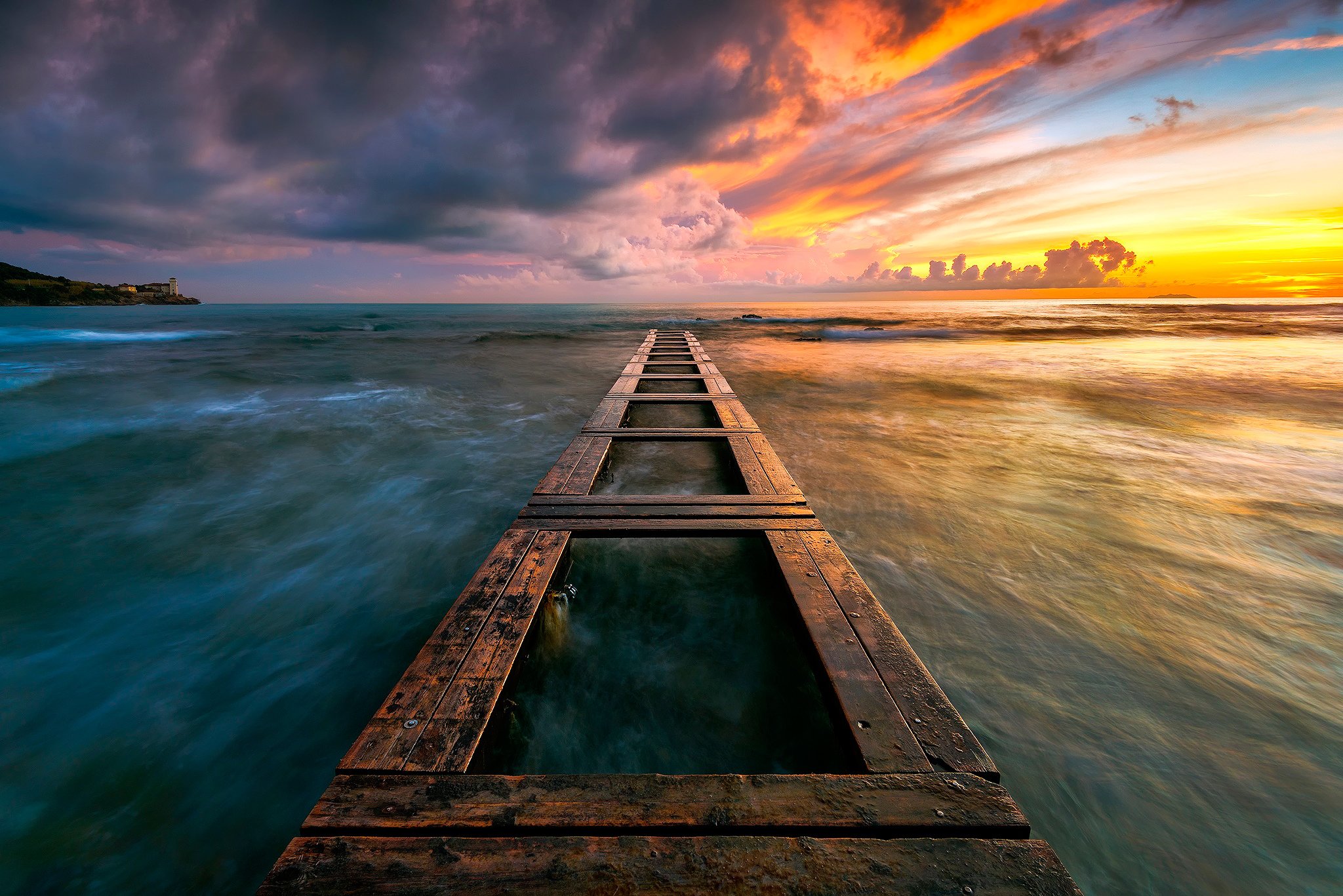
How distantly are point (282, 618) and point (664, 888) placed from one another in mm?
3158

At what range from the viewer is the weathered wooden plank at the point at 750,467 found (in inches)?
151

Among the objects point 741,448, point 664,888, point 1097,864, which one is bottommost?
point 1097,864

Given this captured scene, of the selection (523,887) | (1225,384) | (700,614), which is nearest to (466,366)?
(700,614)

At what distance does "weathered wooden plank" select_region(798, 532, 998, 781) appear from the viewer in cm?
163

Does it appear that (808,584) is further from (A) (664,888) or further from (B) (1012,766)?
(A) (664,888)

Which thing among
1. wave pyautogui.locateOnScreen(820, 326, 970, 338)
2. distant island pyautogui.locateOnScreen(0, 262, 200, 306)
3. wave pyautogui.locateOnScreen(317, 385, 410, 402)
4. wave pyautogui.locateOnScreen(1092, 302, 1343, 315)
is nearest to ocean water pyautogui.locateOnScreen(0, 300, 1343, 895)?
wave pyautogui.locateOnScreen(317, 385, 410, 402)

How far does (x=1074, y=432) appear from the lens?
702 centimetres

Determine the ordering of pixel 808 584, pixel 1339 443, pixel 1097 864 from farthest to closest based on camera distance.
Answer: pixel 1339 443 → pixel 808 584 → pixel 1097 864

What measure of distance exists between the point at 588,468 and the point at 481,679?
2.48 meters

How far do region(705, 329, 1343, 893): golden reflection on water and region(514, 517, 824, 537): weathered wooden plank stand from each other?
2.63ft

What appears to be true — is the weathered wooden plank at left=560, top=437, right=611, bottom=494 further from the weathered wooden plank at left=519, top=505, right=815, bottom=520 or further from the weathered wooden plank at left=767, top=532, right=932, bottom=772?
the weathered wooden plank at left=767, top=532, right=932, bottom=772

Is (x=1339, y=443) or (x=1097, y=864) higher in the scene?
(x=1339, y=443)

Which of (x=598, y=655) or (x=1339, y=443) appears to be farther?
(x=1339, y=443)

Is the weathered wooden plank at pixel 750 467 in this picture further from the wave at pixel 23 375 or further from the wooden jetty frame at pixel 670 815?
the wave at pixel 23 375
